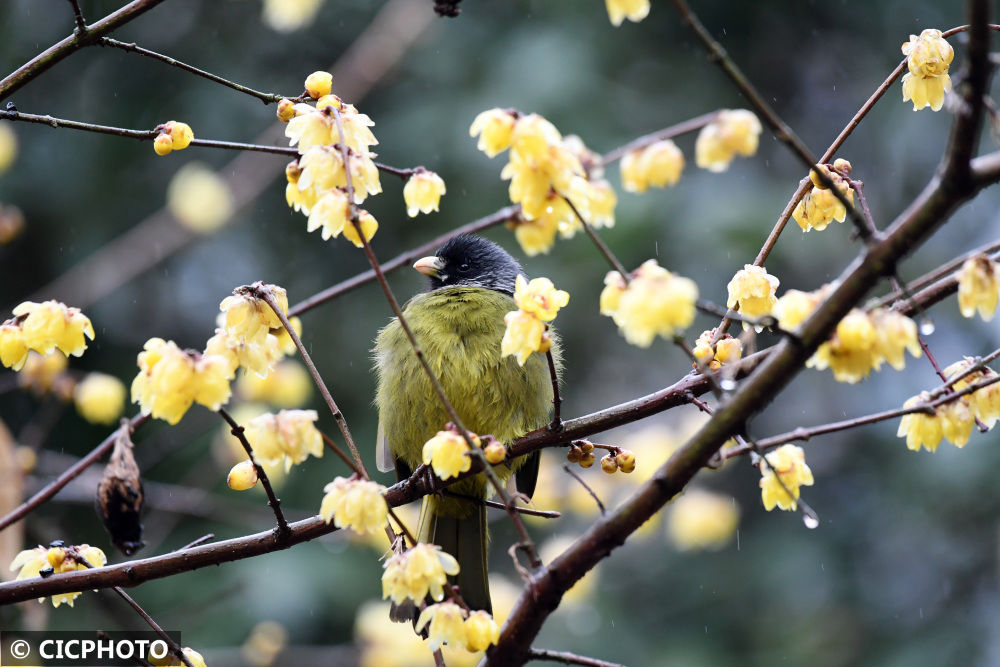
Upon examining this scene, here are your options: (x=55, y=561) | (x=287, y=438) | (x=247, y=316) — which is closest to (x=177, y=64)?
(x=247, y=316)

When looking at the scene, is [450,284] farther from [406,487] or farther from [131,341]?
[131,341]

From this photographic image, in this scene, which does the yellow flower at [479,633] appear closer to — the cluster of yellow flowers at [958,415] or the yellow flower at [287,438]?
the yellow flower at [287,438]

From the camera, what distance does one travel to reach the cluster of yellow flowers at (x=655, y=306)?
1.25m

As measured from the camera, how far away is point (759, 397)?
1.32 metres

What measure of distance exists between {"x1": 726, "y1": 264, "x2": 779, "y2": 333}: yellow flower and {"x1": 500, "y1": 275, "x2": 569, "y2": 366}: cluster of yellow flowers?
1.33ft

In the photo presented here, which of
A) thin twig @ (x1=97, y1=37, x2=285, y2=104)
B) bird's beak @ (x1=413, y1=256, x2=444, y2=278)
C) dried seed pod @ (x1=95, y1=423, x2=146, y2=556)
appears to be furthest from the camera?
bird's beak @ (x1=413, y1=256, x2=444, y2=278)

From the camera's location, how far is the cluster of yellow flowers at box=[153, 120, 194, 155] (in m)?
1.74

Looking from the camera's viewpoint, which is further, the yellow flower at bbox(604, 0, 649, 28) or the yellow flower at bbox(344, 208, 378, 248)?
the yellow flower at bbox(344, 208, 378, 248)

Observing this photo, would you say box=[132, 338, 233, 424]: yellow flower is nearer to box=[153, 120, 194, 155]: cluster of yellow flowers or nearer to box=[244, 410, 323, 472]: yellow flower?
box=[244, 410, 323, 472]: yellow flower

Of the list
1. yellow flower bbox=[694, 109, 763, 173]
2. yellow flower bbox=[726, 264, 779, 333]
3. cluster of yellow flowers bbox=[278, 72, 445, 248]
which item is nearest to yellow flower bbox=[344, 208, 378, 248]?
cluster of yellow flowers bbox=[278, 72, 445, 248]

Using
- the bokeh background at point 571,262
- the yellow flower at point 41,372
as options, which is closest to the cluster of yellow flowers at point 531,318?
the yellow flower at point 41,372

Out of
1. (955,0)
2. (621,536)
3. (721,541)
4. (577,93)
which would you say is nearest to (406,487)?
(621,536)

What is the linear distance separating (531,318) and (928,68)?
822 mm

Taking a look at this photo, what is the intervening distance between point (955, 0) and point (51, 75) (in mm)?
5509
